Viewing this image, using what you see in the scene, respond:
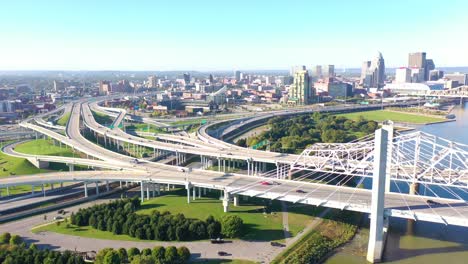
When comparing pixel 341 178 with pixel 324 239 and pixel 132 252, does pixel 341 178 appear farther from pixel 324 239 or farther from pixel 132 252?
pixel 132 252

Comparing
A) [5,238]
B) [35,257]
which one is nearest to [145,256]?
[35,257]

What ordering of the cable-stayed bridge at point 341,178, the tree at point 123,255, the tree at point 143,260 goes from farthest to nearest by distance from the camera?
the cable-stayed bridge at point 341,178 < the tree at point 123,255 < the tree at point 143,260

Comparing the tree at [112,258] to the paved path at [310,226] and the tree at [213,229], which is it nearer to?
the tree at [213,229]

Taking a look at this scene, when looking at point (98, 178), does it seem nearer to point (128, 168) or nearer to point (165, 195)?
point (128, 168)

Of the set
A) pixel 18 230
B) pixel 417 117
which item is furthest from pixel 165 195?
pixel 417 117

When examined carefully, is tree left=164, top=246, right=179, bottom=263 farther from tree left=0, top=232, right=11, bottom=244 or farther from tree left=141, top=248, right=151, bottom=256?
tree left=0, top=232, right=11, bottom=244

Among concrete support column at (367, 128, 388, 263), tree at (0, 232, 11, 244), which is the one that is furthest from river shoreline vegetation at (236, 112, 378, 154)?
tree at (0, 232, 11, 244)

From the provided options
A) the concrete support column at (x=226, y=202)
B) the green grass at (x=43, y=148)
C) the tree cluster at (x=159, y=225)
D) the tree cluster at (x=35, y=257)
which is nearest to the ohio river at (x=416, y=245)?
the tree cluster at (x=159, y=225)
